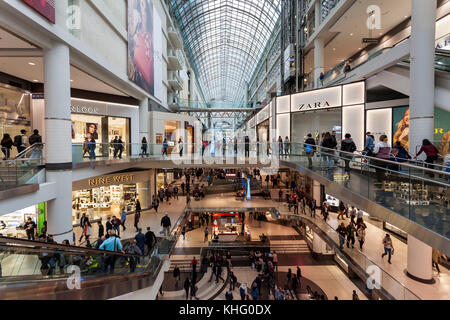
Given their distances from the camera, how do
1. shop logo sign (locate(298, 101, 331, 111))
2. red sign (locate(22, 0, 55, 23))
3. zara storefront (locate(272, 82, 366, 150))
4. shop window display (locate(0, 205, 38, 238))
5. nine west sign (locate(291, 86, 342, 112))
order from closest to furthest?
red sign (locate(22, 0, 55, 23)), shop window display (locate(0, 205, 38, 238)), zara storefront (locate(272, 82, 366, 150)), nine west sign (locate(291, 86, 342, 112)), shop logo sign (locate(298, 101, 331, 111))

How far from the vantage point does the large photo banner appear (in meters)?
16.1

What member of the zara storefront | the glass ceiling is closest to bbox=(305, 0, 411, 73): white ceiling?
the zara storefront

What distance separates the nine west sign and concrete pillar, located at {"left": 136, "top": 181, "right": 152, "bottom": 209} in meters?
13.3

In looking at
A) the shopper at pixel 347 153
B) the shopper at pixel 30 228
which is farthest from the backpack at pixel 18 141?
the shopper at pixel 347 153

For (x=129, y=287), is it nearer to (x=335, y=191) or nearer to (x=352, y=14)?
(x=335, y=191)

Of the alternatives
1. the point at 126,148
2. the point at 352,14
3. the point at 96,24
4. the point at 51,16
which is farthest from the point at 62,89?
the point at 352,14

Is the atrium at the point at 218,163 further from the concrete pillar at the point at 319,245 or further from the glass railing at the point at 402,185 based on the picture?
the concrete pillar at the point at 319,245

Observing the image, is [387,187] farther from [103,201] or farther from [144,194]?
[144,194]

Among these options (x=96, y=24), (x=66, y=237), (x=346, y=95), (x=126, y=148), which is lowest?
(x=66, y=237)

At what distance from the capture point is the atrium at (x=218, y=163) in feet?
21.4

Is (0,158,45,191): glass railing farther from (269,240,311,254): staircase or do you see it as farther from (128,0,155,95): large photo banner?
(269,240,311,254): staircase

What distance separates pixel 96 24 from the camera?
1222cm

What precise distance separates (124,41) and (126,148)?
22.7 feet
